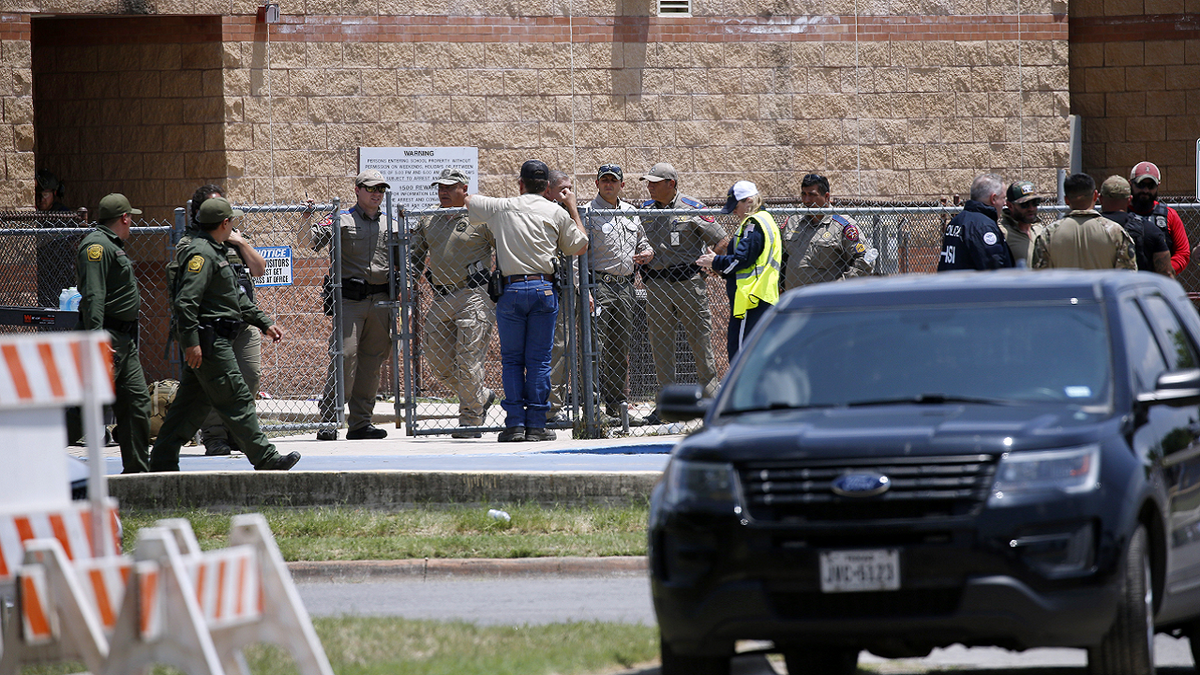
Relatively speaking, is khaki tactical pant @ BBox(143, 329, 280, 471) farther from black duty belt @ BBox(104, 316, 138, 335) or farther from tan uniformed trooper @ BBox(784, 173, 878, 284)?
tan uniformed trooper @ BBox(784, 173, 878, 284)

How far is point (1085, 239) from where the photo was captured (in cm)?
1140

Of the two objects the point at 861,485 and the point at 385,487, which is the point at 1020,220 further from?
the point at 861,485

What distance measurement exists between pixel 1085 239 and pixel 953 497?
6.59m

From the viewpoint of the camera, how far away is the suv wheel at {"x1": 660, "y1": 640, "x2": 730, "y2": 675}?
5.81 m

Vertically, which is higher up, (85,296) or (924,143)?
(924,143)

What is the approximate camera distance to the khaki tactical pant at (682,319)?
14281 mm

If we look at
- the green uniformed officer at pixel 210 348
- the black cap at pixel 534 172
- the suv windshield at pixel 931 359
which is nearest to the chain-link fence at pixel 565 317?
the black cap at pixel 534 172

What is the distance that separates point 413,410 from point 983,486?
9.61 meters

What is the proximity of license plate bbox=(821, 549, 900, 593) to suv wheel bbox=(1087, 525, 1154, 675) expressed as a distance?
704 mm

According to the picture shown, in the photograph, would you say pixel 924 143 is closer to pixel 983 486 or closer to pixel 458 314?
pixel 458 314

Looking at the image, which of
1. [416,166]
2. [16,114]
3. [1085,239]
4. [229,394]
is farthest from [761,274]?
[16,114]

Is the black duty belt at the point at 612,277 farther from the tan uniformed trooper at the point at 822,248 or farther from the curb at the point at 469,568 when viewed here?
the curb at the point at 469,568

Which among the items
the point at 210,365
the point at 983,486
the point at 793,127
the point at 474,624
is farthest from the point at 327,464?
the point at 793,127

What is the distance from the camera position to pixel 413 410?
1447 cm
